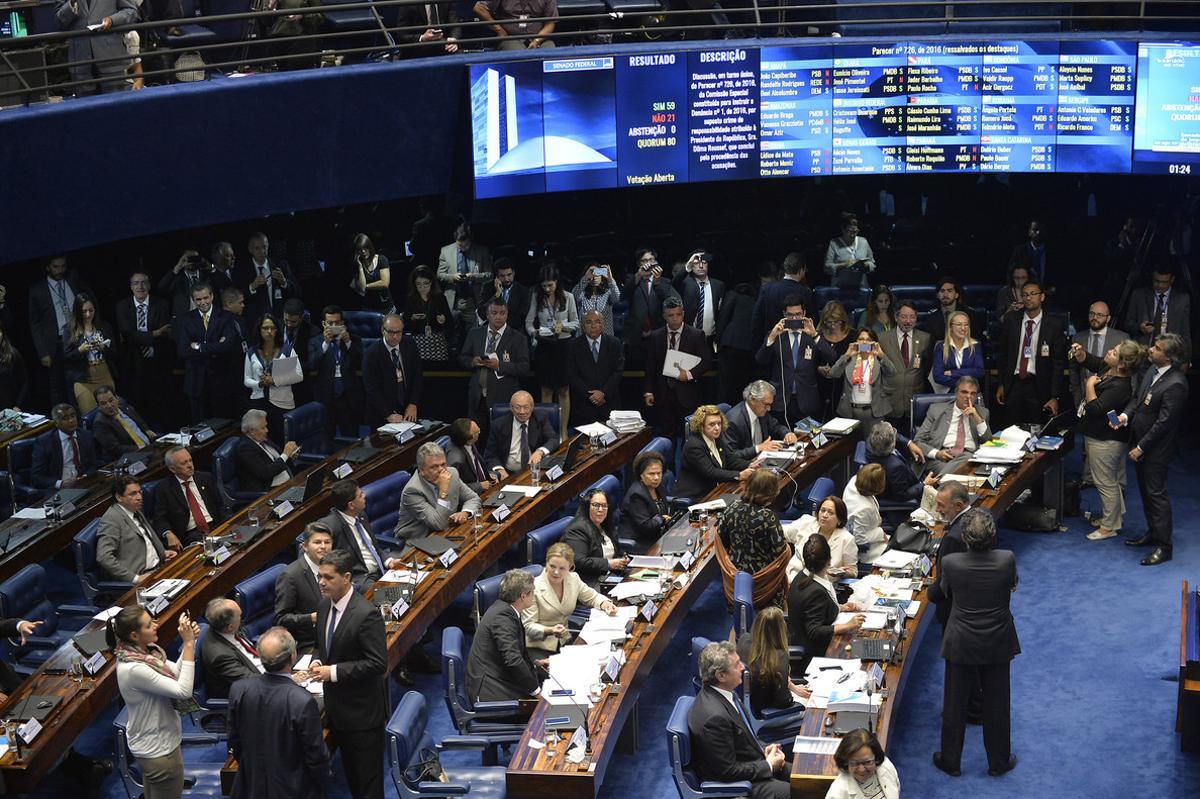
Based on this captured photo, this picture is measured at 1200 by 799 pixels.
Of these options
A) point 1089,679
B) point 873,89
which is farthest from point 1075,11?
point 1089,679

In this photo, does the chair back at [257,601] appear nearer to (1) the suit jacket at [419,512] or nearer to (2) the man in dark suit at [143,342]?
(1) the suit jacket at [419,512]

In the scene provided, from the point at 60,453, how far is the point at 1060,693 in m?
7.07

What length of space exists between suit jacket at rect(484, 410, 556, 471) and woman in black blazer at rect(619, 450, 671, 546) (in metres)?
1.41

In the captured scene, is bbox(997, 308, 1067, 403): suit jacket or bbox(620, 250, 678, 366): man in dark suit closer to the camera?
bbox(997, 308, 1067, 403): suit jacket

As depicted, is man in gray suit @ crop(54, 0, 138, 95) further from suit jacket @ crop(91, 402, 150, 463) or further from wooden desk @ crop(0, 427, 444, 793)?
wooden desk @ crop(0, 427, 444, 793)

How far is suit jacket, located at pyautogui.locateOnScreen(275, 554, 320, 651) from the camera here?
8414 mm

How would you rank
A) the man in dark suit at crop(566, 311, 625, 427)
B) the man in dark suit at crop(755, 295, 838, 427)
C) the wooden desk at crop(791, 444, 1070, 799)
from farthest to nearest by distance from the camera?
1. the man in dark suit at crop(566, 311, 625, 427)
2. the man in dark suit at crop(755, 295, 838, 427)
3. the wooden desk at crop(791, 444, 1070, 799)

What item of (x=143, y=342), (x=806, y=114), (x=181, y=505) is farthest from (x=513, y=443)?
(x=806, y=114)

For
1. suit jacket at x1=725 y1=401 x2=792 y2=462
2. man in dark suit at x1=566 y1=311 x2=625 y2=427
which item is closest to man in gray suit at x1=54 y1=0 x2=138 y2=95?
man in dark suit at x1=566 y1=311 x2=625 y2=427

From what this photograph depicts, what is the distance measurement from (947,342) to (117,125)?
6.41 m

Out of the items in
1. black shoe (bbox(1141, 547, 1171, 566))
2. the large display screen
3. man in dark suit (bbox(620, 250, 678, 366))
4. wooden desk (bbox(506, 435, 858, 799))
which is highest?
the large display screen

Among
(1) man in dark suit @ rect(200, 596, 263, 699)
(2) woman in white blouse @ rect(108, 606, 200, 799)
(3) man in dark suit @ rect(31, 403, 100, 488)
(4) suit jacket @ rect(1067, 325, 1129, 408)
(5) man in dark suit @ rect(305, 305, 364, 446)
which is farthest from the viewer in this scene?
(5) man in dark suit @ rect(305, 305, 364, 446)

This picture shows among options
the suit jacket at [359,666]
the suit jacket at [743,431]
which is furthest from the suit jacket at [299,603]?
the suit jacket at [743,431]

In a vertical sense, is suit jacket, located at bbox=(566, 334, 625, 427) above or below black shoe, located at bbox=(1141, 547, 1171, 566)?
above
